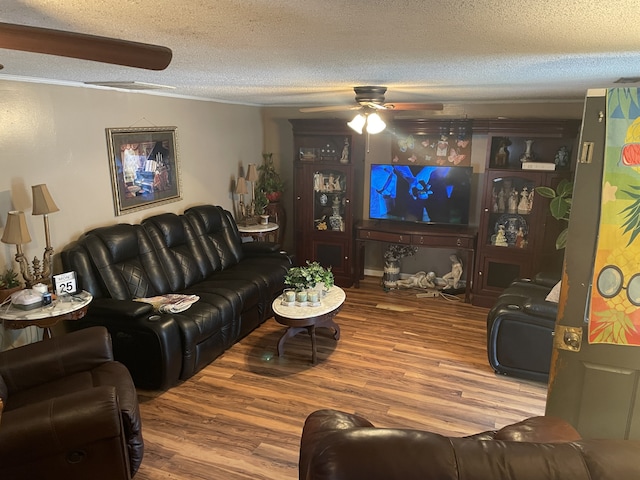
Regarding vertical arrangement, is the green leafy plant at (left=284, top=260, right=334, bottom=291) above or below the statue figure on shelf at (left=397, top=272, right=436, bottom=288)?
above

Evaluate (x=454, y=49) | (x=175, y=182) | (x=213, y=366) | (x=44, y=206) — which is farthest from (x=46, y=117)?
(x=454, y=49)

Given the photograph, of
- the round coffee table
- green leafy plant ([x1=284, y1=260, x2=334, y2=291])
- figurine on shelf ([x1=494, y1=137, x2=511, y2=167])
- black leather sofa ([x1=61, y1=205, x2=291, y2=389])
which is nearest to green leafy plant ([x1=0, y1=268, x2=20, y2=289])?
black leather sofa ([x1=61, y1=205, x2=291, y2=389])

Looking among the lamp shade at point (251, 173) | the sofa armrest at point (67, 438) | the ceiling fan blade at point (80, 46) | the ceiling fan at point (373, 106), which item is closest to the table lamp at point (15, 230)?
the sofa armrest at point (67, 438)

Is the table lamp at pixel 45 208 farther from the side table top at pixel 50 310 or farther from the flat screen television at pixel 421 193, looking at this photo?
the flat screen television at pixel 421 193

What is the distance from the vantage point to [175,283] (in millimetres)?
Answer: 4289

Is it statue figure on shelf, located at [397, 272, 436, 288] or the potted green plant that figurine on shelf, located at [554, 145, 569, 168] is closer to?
statue figure on shelf, located at [397, 272, 436, 288]

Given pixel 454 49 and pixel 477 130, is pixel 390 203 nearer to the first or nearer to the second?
pixel 477 130

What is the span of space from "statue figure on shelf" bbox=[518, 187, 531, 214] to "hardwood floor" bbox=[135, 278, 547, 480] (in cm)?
138

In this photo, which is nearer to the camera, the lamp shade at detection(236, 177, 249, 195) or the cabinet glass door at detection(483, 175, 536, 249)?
the cabinet glass door at detection(483, 175, 536, 249)

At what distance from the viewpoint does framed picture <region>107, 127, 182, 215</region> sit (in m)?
4.07

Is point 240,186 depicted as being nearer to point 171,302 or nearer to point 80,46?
point 171,302

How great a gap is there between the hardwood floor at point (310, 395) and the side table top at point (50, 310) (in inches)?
33.1

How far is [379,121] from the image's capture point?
12.0ft

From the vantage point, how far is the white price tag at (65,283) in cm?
327
